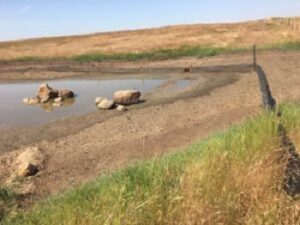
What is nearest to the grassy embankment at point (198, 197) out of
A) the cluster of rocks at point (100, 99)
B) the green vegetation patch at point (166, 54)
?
the cluster of rocks at point (100, 99)

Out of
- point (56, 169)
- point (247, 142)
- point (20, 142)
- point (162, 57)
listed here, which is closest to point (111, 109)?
point (20, 142)

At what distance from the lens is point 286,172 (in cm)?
805

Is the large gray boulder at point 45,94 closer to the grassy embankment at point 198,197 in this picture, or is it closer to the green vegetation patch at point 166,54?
the green vegetation patch at point 166,54

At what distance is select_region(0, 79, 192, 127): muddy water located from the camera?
24.8 m

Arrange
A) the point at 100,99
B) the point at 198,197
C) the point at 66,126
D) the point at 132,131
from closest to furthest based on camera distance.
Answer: the point at 198,197, the point at 132,131, the point at 66,126, the point at 100,99

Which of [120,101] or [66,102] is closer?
[120,101]

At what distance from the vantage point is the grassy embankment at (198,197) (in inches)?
248

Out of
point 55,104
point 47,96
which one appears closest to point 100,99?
point 55,104

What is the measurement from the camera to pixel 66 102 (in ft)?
95.5

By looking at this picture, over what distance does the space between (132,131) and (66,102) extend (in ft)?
36.5

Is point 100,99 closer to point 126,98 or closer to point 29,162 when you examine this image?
point 126,98

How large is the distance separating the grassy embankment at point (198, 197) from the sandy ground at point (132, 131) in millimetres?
4661

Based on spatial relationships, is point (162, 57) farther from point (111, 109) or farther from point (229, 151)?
point (229, 151)

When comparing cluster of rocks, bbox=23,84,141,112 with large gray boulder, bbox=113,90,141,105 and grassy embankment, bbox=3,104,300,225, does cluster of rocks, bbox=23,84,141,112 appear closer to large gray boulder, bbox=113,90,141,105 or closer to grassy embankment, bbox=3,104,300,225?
large gray boulder, bbox=113,90,141,105
